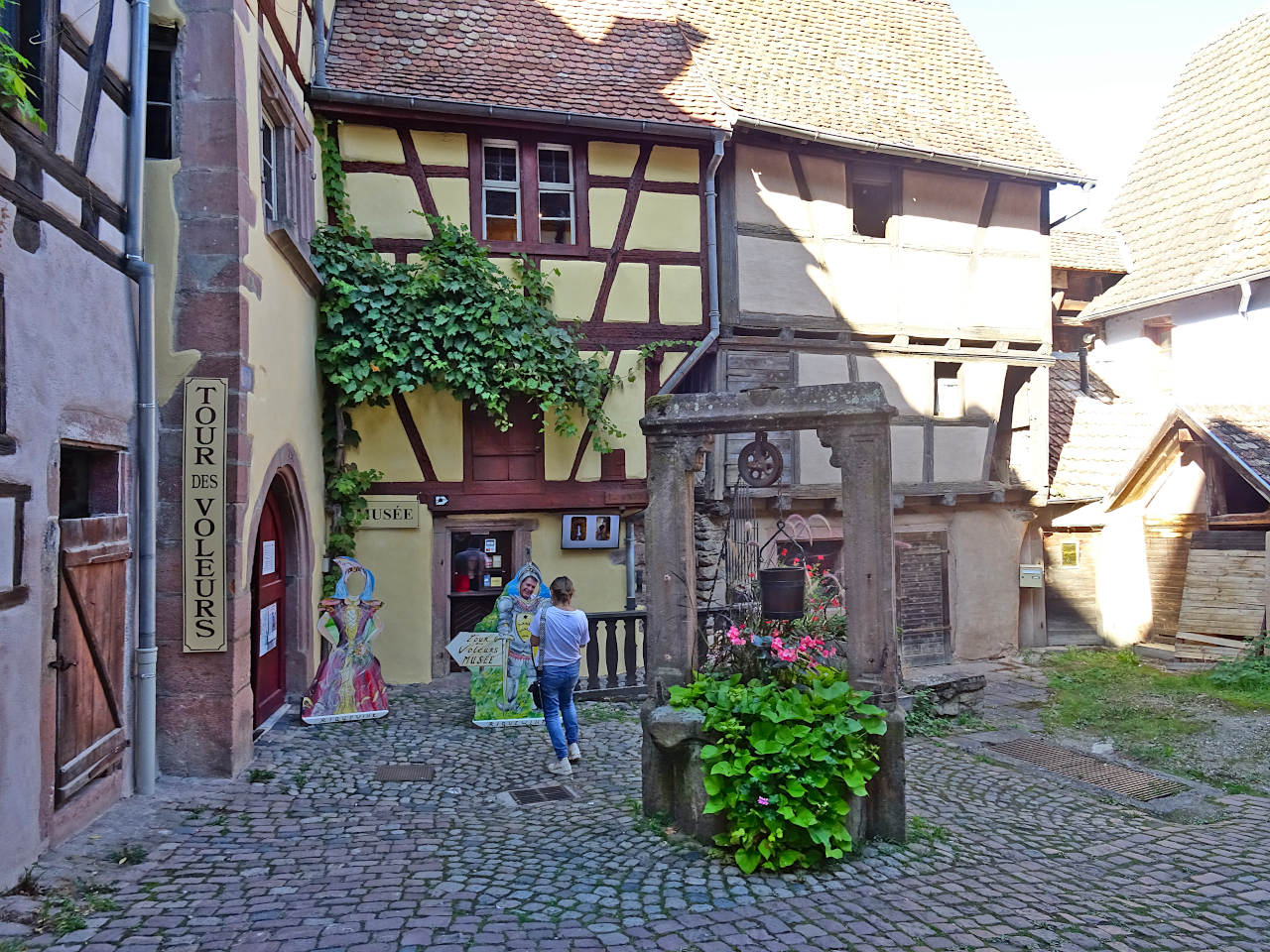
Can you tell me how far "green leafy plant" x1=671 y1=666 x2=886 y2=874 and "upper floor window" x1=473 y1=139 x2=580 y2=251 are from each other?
6.56 metres

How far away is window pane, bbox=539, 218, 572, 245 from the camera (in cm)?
1014

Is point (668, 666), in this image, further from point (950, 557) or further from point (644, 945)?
point (950, 557)

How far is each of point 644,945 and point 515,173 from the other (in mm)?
8341

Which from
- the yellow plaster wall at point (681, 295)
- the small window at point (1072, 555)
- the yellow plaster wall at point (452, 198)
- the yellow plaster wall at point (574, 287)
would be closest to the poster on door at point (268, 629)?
the yellow plaster wall at point (574, 287)

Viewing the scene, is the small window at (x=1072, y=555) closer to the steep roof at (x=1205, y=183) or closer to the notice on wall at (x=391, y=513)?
the steep roof at (x=1205, y=183)

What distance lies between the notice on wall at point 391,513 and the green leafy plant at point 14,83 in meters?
5.39

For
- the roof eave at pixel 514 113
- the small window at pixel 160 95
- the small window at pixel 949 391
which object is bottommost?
the small window at pixel 949 391

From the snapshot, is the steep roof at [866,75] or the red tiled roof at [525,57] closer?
the red tiled roof at [525,57]

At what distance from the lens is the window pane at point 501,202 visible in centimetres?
1000

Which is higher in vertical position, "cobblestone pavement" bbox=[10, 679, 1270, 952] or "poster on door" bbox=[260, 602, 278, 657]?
"poster on door" bbox=[260, 602, 278, 657]

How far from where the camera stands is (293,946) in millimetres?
3859

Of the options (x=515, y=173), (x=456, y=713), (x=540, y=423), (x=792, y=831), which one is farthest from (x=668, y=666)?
(x=515, y=173)

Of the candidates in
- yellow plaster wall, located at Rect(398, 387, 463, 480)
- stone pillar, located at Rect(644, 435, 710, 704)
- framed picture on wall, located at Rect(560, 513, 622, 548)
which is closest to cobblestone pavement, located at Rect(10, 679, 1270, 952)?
stone pillar, located at Rect(644, 435, 710, 704)

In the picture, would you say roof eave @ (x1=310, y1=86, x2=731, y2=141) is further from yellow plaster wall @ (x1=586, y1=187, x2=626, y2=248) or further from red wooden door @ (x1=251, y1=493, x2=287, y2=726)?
red wooden door @ (x1=251, y1=493, x2=287, y2=726)
